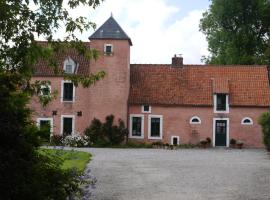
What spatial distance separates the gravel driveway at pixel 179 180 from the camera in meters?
14.4

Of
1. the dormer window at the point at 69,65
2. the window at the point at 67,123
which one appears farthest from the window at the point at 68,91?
the window at the point at 67,123

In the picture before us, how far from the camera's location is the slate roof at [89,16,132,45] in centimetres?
4019

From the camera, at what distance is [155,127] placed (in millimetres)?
40781

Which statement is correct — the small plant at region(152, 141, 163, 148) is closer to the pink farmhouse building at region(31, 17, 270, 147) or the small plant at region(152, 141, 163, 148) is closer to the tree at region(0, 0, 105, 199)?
the pink farmhouse building at region(31, 17, 270, 147)

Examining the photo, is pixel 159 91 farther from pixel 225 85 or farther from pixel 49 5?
pixel 49 5

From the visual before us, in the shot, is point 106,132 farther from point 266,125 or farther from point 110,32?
point 266,125

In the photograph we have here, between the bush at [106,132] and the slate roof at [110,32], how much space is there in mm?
6284

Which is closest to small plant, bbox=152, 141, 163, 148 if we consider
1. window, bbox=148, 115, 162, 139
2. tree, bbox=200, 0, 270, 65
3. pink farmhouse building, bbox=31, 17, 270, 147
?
pink farmhouse building, bbox=31, 17, 270, 147

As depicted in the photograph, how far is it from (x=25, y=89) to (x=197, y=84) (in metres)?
34.8

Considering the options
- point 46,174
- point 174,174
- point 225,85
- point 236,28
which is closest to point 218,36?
point 236,28

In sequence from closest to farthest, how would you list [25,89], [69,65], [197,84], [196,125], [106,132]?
[25,89], [106,132], [196,125], [69,65], [197,84]

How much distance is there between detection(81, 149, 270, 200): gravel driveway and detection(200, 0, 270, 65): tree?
27.3m

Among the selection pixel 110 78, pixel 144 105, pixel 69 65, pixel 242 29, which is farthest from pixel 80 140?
pixel 242 29

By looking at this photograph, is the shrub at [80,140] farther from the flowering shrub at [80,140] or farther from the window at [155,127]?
the window at [155,127]
